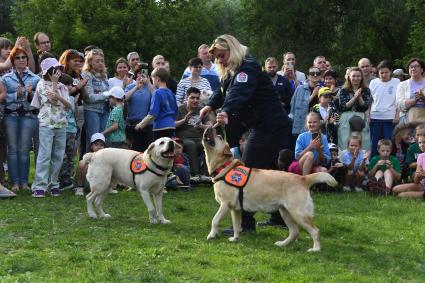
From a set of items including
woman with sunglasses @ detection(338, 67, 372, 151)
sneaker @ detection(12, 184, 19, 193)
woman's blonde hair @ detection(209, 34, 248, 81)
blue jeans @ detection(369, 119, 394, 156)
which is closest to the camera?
woman's blonde hair @ detection(209, 34, 248, 81)

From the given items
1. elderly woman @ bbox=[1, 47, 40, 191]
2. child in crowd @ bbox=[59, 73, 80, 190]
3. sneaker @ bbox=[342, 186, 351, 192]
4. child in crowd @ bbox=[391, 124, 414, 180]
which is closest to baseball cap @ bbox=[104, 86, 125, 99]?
child in crowd @ bbox=[59, 73, 80, 190]

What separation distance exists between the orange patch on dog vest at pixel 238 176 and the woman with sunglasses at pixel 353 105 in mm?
5511

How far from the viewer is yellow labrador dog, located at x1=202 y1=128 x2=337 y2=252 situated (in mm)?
7434

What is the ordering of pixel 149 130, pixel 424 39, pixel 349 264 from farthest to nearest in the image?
pixel 424 39, pixel 149 130, pixel 349 264

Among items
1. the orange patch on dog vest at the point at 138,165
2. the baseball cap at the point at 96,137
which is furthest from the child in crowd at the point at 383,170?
the orange patch on dog vest at the point at 138,165

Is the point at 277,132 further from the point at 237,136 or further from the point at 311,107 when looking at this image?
the point at 311,107

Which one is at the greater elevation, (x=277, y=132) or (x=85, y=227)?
(x=277, y=132)

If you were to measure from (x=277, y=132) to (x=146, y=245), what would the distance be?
209 centimetres

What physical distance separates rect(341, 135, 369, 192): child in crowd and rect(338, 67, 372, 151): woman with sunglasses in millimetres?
354

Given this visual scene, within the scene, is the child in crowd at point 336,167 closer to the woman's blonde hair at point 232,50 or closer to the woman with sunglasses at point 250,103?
the woman with sunglasses at point 250,103

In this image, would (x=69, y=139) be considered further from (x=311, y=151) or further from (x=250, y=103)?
(x=250, y=103)

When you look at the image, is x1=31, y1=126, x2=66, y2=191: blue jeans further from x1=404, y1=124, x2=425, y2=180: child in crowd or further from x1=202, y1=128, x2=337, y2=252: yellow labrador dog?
x1=404, y1=124, x2=425, y2=180: child in crowd

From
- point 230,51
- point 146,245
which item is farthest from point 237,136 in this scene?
point 146,245

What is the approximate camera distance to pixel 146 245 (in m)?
7.51
